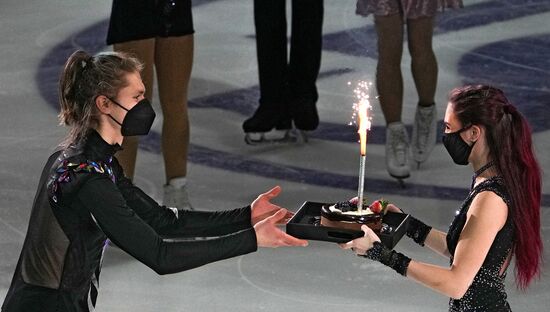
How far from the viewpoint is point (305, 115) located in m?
6.66

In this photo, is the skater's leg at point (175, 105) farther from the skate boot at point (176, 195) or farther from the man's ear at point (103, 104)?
the man's ear at point (103, 104)

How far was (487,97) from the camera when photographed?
3412 mm

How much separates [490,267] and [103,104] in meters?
1.11

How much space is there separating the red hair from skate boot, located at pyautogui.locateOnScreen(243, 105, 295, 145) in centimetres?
335

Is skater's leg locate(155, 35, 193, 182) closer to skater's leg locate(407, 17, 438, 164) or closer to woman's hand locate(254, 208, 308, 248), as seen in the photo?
skater's leg locate(407, 17, 438, 164)

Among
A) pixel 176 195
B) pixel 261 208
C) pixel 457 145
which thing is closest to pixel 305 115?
pixel 176 195

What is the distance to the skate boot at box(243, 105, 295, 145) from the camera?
674 centimetres

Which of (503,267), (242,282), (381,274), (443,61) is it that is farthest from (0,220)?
(443,61)

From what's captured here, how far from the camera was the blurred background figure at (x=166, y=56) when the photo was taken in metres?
5.31

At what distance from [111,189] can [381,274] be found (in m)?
2.06

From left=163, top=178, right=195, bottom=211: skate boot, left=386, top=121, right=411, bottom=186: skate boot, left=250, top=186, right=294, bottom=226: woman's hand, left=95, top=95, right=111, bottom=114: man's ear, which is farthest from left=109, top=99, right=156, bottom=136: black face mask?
left=386, top=121, right=411, bottom=186: skate boot

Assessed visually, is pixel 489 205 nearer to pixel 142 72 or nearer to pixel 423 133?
pixel 142 72

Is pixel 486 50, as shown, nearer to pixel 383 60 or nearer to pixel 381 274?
pixel 383 60

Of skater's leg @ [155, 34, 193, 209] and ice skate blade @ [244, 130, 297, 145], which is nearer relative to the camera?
skater's leg @ [155, 34, 193, 209]
